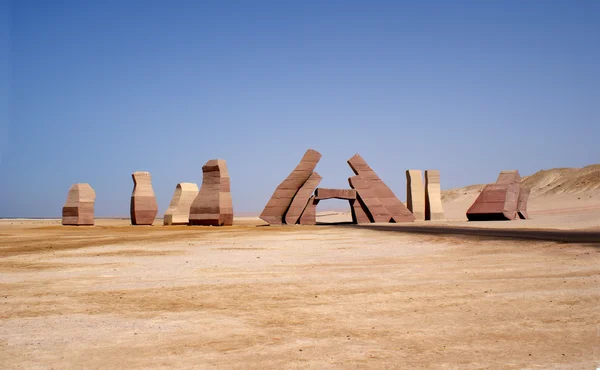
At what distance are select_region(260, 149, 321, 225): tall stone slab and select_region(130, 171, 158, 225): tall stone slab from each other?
7.24 meters

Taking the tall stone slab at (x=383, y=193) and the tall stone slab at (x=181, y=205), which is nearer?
the tall stone slab at (x=383, y=193)

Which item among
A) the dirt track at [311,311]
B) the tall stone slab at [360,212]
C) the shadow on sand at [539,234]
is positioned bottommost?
the dirt track at [311,311]

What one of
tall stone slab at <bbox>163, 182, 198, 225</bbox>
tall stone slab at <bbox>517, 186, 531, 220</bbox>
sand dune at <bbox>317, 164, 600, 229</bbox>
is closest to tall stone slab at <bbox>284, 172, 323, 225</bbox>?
tall stone slab at <bbox>163, 182, 198, 225</bbox>

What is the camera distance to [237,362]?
408 centimetres

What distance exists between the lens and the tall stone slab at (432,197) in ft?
103

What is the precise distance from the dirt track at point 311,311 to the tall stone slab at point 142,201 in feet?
64.0

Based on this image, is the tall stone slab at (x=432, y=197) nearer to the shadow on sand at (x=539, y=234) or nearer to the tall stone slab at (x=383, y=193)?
the tall stone slab at (x=383, y=193)

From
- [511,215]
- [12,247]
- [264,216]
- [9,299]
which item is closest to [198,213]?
[264,216]

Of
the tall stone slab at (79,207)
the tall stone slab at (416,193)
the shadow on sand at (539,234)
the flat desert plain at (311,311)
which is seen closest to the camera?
the flat desert plain at (311,311)

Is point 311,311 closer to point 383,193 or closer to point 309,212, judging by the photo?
point 309,212

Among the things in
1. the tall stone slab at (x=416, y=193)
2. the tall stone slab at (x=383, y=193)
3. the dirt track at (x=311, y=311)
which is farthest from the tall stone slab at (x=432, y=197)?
the dirt track at (x=311, y=311)

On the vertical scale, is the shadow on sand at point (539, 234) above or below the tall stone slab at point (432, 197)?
below

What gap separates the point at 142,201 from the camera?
98.0 ft

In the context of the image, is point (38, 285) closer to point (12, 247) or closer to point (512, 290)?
point (512, 290)
